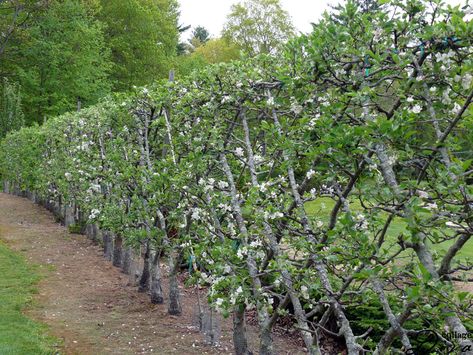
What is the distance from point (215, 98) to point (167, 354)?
320cm

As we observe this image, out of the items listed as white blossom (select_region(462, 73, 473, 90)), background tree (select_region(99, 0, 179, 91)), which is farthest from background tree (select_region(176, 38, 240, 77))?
white blossom (select_region(462, 73, 473, 90))

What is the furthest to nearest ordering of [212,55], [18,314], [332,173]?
[212,55] < [18,314] < [332,173]

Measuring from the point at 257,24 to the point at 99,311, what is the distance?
31.9 m

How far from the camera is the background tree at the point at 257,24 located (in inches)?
1442

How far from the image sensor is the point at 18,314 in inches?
310

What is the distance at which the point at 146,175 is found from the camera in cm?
710

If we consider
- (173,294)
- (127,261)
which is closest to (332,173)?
(173,294)

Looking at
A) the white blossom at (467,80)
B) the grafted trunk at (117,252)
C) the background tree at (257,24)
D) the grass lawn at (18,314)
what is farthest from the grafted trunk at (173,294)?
the background tree at (257,24)

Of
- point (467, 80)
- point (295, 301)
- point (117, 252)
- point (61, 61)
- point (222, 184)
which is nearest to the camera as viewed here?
point (467, 80)

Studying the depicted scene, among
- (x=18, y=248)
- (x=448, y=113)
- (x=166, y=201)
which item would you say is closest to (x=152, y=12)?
(x=18, y=248)

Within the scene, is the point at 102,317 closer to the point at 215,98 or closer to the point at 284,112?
the point at 215,98

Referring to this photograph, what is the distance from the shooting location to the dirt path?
682 cm

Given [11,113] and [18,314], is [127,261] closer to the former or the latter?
[18,314]

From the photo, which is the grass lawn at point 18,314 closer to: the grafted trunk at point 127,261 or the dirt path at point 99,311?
the dirt path at point 99,311
